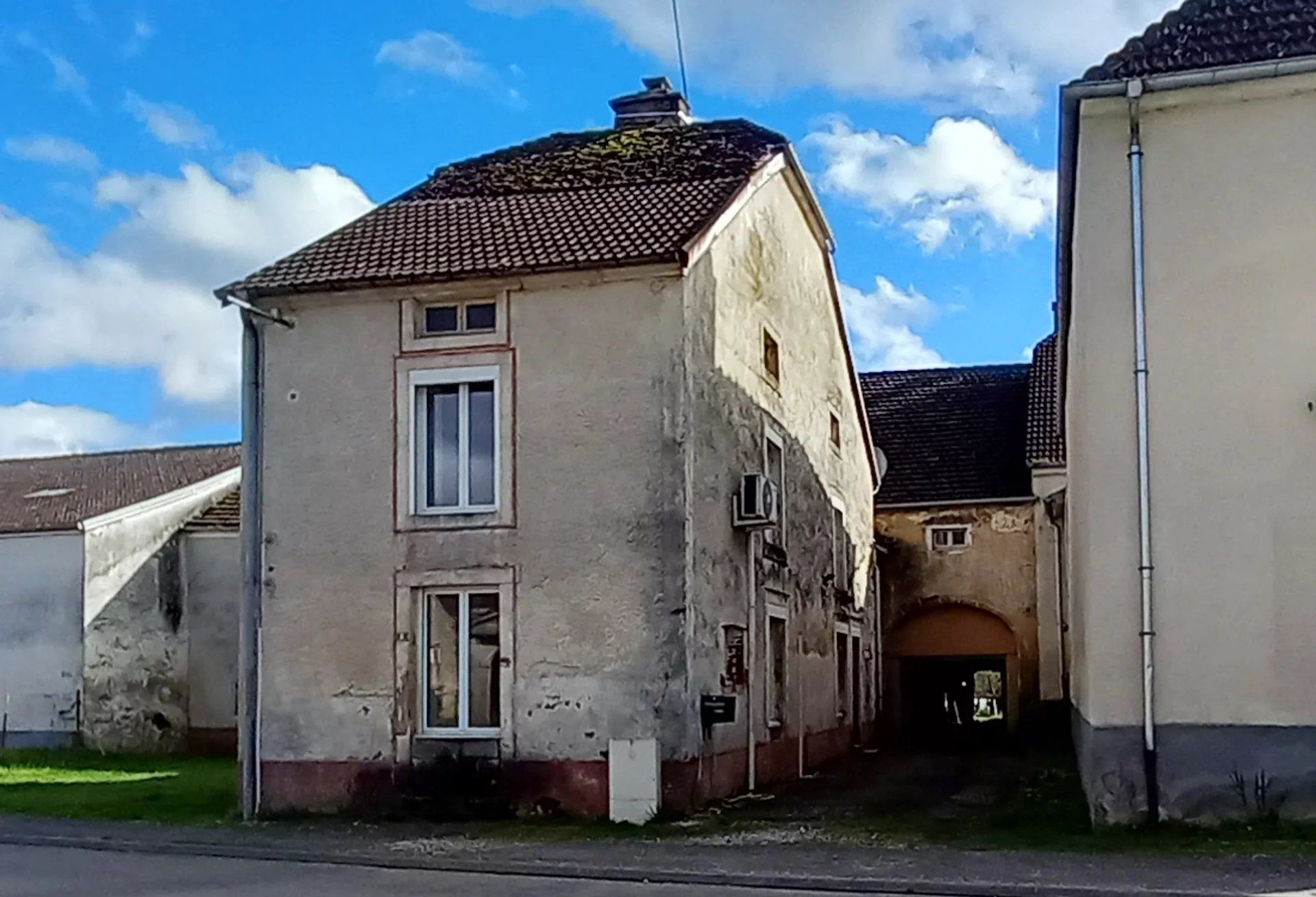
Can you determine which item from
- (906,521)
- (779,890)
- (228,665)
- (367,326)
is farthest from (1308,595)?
(228,665)

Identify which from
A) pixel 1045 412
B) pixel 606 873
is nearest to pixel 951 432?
pixel 1045 412

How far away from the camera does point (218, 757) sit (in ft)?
101

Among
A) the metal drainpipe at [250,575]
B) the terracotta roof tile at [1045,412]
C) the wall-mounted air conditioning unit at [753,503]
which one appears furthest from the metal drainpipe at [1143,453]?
the terracotta roof tile at [1045,412]

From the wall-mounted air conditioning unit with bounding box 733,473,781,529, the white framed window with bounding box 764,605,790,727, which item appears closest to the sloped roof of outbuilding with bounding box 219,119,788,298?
the wall-mounted air conditioning unit with bounding box 733,473,781,529

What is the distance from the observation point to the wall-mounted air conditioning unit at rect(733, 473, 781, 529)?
1908 cm

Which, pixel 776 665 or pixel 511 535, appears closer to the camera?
pixel 511 535

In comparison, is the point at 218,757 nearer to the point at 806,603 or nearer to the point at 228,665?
the point at 228,665

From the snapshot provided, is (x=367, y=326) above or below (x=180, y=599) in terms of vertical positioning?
above

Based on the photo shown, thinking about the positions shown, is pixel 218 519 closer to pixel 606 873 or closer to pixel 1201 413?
pixel 606 873

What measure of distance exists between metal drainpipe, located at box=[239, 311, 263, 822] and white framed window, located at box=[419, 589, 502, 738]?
6.82 ft

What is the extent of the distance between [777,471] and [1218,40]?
924 cm

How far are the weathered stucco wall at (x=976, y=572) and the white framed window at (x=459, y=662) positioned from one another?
18176 mm

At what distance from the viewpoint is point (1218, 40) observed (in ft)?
48.8

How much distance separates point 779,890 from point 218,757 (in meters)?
21.1
